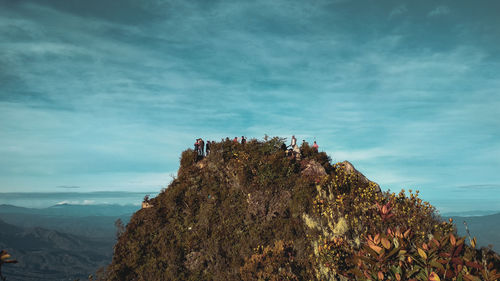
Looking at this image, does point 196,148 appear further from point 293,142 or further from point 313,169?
point 313,169

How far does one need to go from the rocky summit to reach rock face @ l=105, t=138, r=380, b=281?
0.17 ft

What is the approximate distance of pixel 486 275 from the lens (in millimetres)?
4750

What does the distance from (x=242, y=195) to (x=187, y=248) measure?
407cm

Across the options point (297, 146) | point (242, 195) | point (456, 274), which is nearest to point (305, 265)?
point (242, 195)

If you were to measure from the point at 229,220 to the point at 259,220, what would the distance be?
158 centimetres

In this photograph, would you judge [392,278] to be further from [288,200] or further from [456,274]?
[288,200]

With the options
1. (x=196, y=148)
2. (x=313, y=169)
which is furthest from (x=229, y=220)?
(x=196, y=148)

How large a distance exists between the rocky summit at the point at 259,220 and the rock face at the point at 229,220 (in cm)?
5

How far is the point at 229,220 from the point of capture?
17.2 metres

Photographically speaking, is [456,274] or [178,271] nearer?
[456,274]

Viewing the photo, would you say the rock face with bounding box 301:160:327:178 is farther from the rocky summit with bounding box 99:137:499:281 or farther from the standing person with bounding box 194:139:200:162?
the standing person with bounding box 194:139:200:162

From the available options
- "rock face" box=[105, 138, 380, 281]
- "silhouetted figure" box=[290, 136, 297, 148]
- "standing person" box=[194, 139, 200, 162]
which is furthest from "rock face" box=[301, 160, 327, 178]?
"standing person" box=[194, 139, 200, 162]

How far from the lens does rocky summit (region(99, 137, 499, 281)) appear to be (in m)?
12.9

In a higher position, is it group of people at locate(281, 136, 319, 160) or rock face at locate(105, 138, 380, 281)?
group of people at locate(281, 136, 319, 160)
